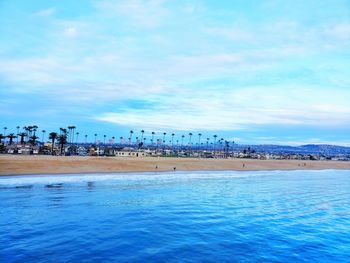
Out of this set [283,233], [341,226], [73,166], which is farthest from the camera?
[73,166]

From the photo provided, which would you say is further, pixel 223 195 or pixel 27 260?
pixel 223 195

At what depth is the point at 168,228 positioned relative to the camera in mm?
17516

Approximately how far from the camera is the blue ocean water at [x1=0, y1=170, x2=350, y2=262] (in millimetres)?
13273

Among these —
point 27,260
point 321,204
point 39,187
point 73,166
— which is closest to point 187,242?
point 27,260

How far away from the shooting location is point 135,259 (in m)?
12.6

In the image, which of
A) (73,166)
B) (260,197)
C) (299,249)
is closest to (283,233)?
(299,249)

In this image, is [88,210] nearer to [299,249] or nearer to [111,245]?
[111,245]

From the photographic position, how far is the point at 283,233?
1725 centimetres

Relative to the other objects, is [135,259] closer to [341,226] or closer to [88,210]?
[88,210]

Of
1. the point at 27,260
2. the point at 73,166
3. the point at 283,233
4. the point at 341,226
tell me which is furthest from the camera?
the point at 73,166

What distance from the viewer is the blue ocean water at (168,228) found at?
43.5ft

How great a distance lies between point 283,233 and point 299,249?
107 inches

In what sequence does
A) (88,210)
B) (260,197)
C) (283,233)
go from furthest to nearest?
1. (260,197)
2. (88,210)
3. (283,233)

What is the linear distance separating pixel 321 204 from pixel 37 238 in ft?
69.5
